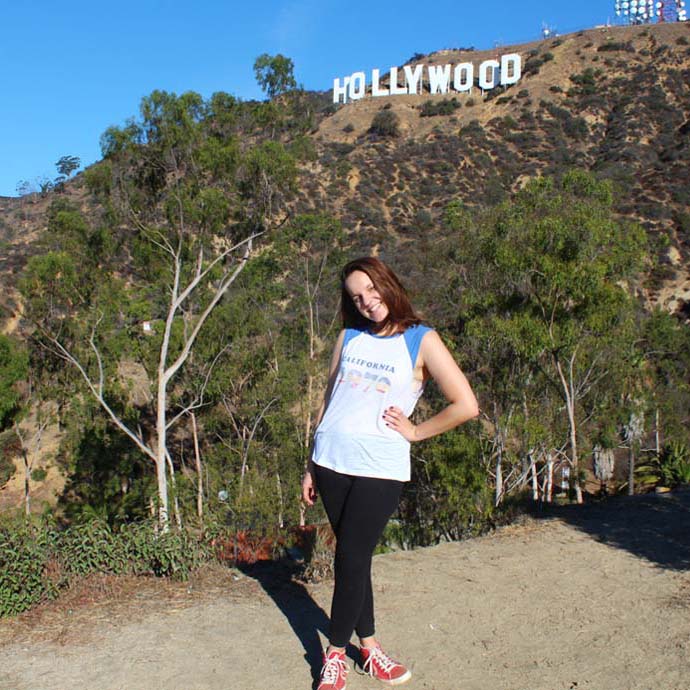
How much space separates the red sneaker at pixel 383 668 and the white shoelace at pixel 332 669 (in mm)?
179

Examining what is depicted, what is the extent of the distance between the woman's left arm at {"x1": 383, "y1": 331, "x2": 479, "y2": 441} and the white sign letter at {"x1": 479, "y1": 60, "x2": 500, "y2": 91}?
179ft

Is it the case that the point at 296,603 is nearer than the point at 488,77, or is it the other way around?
the point at 296,603

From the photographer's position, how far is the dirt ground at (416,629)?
323 cm

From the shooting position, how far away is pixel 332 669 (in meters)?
2.95

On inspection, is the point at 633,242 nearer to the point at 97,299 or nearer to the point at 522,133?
the point at 97,299

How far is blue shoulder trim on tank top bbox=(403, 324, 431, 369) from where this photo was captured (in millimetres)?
2830

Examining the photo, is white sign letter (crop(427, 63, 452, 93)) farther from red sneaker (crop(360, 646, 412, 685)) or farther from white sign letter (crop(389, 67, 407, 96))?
red sneaker (crop(360, 646, 412, 685))

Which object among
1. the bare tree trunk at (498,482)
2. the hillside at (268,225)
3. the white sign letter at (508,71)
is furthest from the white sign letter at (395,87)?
the bare tree trunk at (498,482)

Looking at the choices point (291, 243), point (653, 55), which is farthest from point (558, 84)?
point (291, 243)

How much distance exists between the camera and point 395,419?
279 centimetres

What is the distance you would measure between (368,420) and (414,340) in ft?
1.10

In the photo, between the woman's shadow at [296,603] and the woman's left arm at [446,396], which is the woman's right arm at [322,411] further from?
the woman's shadow at [296,603]

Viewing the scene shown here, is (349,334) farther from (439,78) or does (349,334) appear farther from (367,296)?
(439,78)

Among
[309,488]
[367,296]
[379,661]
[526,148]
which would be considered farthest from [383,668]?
[526,148]
